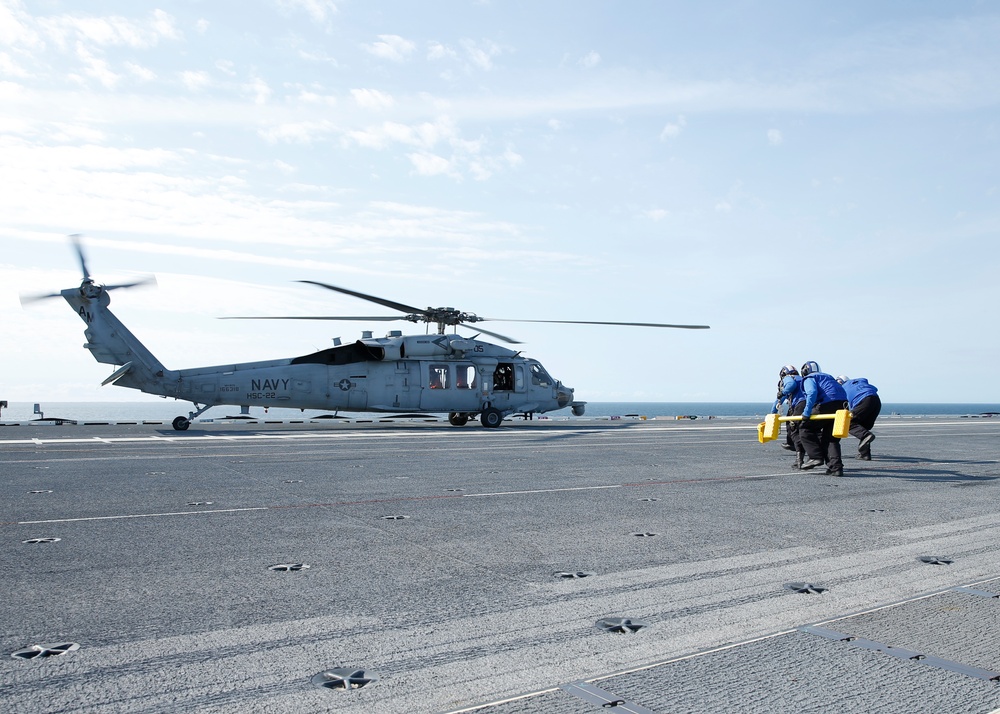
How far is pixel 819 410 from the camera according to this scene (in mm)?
14156

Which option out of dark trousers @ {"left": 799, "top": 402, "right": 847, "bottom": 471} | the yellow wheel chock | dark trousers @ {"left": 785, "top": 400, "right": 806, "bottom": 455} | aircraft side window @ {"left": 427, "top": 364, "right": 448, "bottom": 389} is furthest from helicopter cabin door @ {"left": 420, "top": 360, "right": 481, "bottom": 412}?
dark trousers @ {"left": 799, "top": 402, "right": 847, "bottom": 471}

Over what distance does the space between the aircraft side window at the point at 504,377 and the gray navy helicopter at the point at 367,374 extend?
0.04 m

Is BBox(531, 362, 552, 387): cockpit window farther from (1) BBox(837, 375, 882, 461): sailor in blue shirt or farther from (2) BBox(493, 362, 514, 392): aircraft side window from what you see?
(1) BBox(837, 375, 882, 461): sailor in blue shirt

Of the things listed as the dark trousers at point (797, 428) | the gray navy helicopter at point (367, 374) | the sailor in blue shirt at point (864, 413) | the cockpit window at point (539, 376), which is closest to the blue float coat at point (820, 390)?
the dark trousers at point (797, 428)

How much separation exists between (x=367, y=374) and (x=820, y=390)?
57.7 ft

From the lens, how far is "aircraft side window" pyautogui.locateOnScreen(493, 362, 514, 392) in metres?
30.3

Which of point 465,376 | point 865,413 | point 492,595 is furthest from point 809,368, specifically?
point 465,376

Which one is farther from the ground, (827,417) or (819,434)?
(827,417)

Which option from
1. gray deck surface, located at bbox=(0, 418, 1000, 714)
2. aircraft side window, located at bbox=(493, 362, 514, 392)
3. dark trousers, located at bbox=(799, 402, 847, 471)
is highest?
aircraft side window, located at bbox=(493, 362, 514, 392)

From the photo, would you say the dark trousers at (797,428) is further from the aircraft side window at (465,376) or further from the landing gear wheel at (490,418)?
the aircraft side window at (465,376)

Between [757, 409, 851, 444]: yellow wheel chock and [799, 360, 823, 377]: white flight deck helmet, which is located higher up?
[799, 360, 823, 377]: white flight deck helmet

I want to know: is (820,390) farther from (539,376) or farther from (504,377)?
(539,376)

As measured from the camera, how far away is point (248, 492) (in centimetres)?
1011

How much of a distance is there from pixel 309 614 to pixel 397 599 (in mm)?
613
